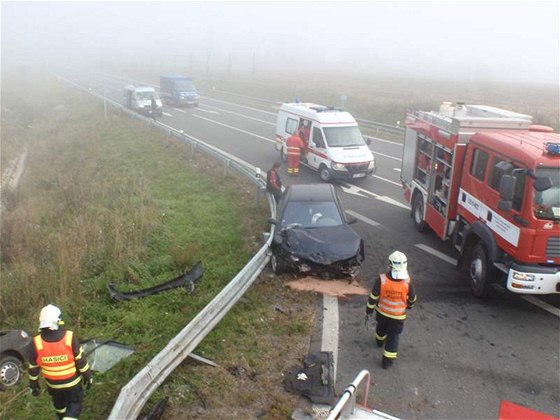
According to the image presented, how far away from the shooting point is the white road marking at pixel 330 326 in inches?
270

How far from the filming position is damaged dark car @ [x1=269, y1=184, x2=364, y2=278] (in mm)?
8570

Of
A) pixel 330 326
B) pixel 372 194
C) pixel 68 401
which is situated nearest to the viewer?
pixel 68 401

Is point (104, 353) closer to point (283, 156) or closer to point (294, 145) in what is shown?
point (294, 145)

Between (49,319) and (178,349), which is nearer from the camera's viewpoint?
(49,319)

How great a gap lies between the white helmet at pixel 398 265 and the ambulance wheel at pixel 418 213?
208 inches

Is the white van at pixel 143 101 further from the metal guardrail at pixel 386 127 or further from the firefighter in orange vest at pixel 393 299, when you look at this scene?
the firefighter in orange vest at pixel 393 299

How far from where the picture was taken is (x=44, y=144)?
26656 millimetres

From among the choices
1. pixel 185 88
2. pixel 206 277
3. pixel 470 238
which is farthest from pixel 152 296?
pixel 185 88

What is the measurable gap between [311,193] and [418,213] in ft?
9.36

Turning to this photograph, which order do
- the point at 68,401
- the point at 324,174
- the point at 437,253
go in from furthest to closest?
1. the point at 324,174
2. the point at 437,253
3. the point at 68,401

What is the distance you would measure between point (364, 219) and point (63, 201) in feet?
32.3

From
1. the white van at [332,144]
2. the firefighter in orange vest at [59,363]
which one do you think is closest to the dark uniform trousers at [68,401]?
the firefighter in orange vest at [59,363]

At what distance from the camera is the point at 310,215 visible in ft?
32.2

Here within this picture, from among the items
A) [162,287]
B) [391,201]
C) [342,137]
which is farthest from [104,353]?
[342,137]
